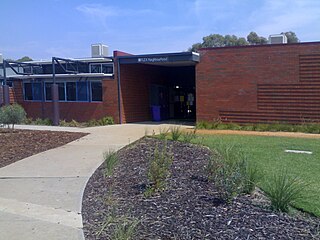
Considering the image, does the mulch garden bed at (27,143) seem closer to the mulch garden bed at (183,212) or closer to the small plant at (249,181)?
the mulch garden bed at (183,212)

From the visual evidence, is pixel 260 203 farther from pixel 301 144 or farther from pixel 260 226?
pixel 301 144

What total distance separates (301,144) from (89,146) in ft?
23.5

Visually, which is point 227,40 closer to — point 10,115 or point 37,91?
point 37,91

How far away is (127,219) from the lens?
4.80 m

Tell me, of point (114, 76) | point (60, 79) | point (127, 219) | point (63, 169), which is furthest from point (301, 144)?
point (60, 79)

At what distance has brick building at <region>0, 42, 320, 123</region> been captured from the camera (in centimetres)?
1722

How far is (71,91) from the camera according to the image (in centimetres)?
2333

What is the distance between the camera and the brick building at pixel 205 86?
17.2 m

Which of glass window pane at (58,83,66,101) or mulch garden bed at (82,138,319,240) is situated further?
glass window pane at (58,83,66,101)

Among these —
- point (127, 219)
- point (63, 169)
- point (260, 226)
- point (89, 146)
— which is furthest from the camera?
point (89, 146)

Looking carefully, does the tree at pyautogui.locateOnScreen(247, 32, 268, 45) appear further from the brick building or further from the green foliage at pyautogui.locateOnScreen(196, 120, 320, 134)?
the green foliage at pyautogui.locateOnScreen(196, 120, 320, 134)

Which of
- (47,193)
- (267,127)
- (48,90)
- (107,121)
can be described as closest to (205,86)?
(267,127)

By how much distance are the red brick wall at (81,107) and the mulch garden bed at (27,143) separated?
636 cm

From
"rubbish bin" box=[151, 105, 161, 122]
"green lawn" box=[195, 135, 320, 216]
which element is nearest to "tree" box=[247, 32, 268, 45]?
"rubbish bin" box=[151, 105, 161, 122]
